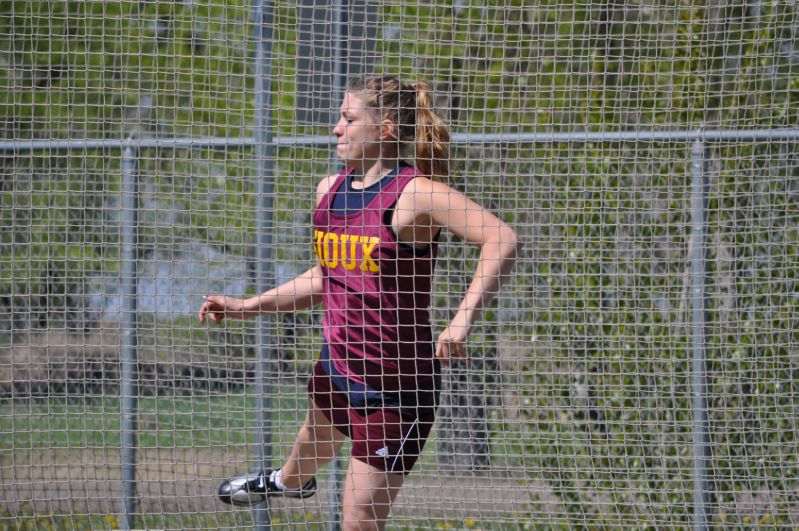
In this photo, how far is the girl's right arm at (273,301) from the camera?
3119mm

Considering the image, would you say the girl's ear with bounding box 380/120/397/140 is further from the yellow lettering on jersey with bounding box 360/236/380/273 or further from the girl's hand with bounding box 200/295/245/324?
the girl's hand with bounding box 200/295/245/324

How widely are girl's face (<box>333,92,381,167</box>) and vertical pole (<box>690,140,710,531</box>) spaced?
1316 mm


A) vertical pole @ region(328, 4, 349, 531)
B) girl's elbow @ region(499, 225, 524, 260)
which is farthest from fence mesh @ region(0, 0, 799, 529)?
girl's elbow @ region(499, 225, 524, 260)

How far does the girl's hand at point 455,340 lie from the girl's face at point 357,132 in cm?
64

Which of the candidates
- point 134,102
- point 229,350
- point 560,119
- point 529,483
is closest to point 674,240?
point 560,119

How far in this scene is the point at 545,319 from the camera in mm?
4016

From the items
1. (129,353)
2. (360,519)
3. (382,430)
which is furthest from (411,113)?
(129,353)

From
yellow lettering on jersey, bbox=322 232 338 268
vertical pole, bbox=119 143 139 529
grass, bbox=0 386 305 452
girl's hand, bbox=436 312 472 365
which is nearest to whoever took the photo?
girl's hand, bbox=436 312 472 365

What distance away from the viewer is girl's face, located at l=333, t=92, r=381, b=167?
289 centimetres

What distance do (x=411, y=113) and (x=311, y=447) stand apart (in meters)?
1.21

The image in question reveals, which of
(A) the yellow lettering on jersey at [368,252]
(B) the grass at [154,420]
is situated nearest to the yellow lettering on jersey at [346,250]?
(A) the yellow lettering on jersey at [368,252]

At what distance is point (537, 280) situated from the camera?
3.98 meters

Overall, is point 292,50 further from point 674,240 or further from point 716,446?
point 716,446

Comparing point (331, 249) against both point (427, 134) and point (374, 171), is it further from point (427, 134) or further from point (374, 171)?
point (427, 134)
